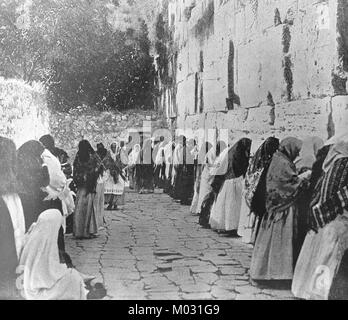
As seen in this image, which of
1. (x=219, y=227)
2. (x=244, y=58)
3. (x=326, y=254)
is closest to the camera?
(x=326, y=254)

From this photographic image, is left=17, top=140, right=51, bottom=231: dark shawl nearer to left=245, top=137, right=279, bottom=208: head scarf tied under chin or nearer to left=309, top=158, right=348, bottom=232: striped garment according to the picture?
left=245, top=137, right=279, bottom=208: head scarf tied under chin

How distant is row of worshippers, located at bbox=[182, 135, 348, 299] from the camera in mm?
4555

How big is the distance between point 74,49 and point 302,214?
2.88 meters

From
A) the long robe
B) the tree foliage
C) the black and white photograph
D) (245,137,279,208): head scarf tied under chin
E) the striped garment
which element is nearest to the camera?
the striped garment

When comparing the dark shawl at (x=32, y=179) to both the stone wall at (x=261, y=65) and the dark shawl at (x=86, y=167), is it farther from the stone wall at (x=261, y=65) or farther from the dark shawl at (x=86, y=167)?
the stone wall at (x=261, y=65)

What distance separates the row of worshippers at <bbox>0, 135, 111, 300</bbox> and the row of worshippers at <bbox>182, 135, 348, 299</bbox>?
1.64 meters

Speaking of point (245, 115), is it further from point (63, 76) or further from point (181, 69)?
point (63, 76)

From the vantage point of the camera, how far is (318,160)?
16.1 ft

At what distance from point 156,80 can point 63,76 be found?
1.13m

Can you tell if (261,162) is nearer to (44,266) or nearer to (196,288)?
(196,288)

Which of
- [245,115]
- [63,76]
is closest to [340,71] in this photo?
[245,115]

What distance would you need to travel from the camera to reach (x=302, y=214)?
500 centimetres

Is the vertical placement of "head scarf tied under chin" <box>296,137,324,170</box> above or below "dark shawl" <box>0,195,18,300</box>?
above

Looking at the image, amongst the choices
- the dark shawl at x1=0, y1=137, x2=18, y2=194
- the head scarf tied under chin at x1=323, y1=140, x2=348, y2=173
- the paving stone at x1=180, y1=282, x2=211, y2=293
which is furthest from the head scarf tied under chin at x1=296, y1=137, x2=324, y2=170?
the dark shawl at x1=0, y1=137, x2=18, y2=194
